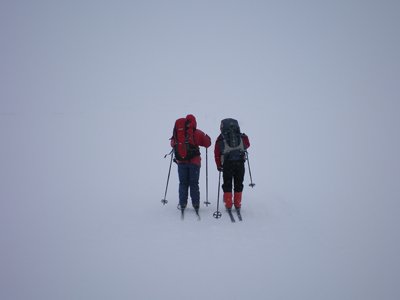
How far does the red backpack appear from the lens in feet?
24.7

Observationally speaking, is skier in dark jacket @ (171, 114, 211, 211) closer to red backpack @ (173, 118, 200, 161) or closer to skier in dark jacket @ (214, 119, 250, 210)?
red backpack @ (173, 118, 200, 161)

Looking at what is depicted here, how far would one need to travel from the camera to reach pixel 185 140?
296 inches

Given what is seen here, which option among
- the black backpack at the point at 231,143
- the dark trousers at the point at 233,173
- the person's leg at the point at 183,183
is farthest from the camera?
the person's leg at the point at 183,183

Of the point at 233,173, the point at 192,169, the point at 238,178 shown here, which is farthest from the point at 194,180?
the point at 238,178

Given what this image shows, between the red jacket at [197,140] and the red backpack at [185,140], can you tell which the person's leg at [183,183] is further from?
the red backpack at [185,140]

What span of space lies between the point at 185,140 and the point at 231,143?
1208 mm

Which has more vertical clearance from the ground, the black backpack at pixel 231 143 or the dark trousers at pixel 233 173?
the black backpack at pixel 231 143

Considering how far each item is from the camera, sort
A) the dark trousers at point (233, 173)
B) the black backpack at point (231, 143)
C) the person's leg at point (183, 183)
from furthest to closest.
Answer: the person's leg at point (183, 183) < the dark trousers at point (233, 173) < the black backpack at point (231, 143)

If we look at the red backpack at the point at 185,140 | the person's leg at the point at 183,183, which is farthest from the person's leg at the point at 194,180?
the red backpack at the point at 185,140

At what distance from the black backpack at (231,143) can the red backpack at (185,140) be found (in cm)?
80

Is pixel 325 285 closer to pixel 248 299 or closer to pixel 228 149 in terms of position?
pixel 248 299

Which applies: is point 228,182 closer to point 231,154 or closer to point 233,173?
point 233,173

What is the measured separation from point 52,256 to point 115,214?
2.42 metres

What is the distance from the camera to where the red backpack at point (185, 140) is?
753cm
